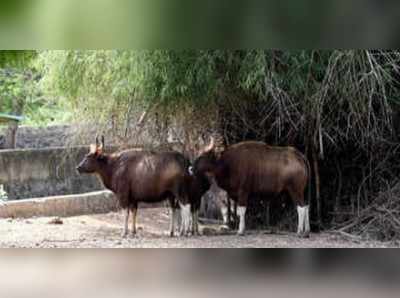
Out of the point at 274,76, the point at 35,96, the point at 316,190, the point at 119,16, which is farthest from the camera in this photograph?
the point at 35,96

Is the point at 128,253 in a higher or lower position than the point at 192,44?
lower

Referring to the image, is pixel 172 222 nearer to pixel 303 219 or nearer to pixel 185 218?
pixel 185 218

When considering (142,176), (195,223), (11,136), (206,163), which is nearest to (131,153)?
(142,176)

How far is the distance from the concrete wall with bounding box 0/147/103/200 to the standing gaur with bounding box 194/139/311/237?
136cm

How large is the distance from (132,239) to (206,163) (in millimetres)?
911

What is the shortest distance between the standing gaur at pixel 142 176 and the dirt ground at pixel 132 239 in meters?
0.17

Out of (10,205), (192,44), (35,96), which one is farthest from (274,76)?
(35,96)

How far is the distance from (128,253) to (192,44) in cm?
203

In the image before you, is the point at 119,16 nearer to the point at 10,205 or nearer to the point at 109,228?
the point at 109,228

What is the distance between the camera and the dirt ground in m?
5.58

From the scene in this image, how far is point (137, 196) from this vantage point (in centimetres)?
587

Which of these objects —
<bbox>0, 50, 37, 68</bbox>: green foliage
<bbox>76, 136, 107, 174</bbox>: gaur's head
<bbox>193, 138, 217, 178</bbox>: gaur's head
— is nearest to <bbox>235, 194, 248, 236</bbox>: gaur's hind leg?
<bbox>193, 138, 217, 178</bbox>: gaur's head

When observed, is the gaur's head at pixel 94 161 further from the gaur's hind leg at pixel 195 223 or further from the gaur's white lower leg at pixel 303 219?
the gaur's white lower leg at pixel 303 219

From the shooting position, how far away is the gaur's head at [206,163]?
5.79 m
